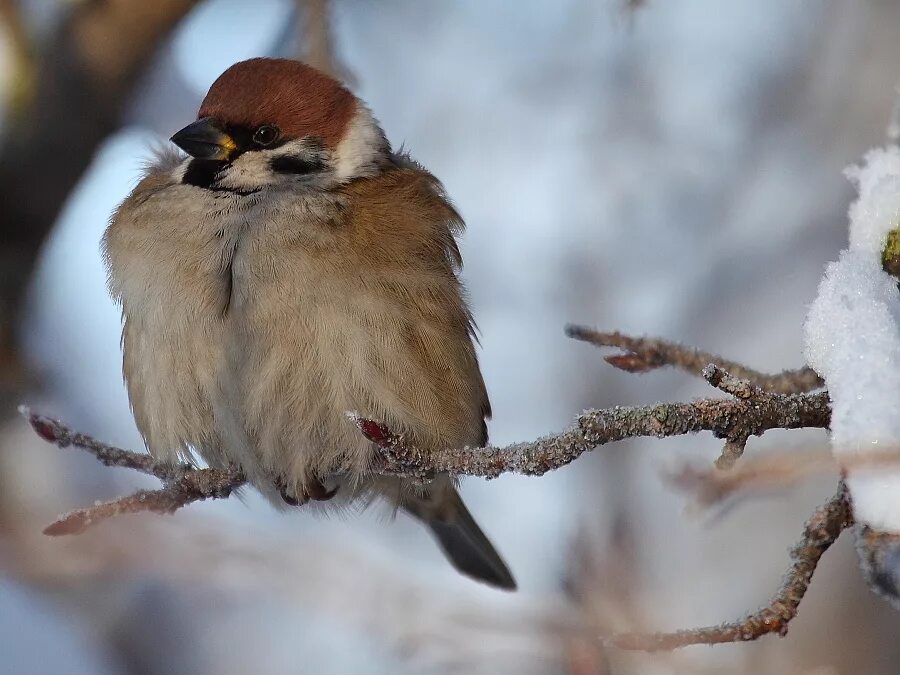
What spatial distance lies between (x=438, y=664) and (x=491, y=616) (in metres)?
0.25

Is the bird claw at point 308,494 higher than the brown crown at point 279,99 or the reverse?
the reverse

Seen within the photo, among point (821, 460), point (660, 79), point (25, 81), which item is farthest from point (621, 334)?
point (660, 79)

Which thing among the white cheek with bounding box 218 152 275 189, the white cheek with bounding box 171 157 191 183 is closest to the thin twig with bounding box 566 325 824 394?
the white cheek with bounding box 218 152 275 189

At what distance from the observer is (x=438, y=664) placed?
8.33 feet

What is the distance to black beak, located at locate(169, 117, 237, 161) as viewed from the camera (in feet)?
8.39

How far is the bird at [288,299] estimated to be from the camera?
231 cm

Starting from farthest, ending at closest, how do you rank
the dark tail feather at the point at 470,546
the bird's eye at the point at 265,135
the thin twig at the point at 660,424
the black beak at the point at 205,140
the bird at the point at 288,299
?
the dark tail feather at the point at 470,546
the bird's eye at the point at 265,135
the black beak at the point at 205,140
the bird at the point at 288,299
the thin twig at the point at 660,424

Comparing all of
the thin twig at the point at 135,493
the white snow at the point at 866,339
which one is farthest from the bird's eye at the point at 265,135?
the white snow at the point at 866,339

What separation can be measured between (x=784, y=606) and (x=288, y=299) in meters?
1.30

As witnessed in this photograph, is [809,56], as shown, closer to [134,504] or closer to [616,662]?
[616,662]

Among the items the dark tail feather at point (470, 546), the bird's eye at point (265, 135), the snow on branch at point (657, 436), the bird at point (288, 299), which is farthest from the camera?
the dark tail feather at point (470, 546)

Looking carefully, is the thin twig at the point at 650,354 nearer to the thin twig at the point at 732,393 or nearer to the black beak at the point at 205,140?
the thin twig at the point at 732,393

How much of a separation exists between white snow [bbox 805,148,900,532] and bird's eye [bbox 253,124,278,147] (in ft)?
5.03

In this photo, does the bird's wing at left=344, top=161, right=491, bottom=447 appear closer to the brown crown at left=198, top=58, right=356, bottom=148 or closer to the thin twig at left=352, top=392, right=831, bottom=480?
the brown crown at left=198, top=58, right=356, bottom=148
